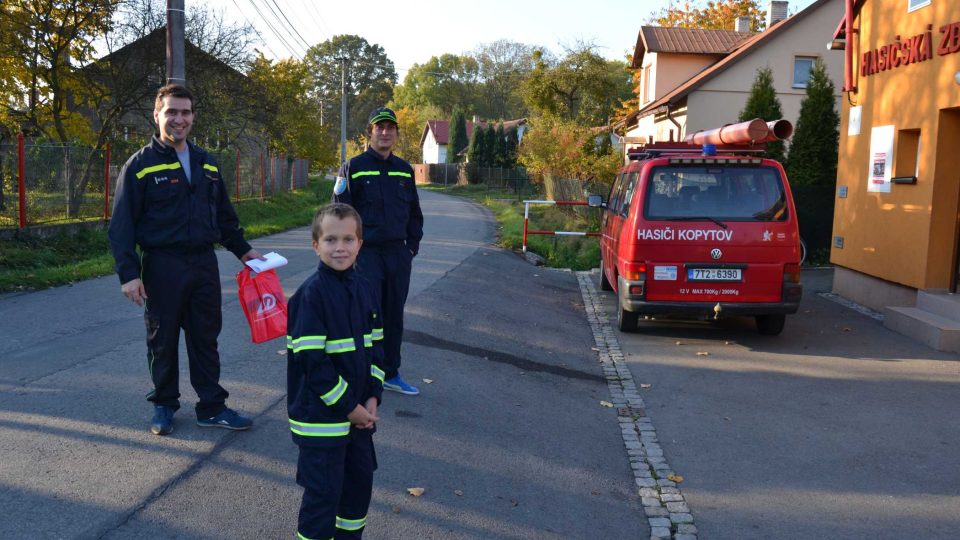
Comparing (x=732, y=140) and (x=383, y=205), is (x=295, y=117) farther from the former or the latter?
(x=383, y=205)

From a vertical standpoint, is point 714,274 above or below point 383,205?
below

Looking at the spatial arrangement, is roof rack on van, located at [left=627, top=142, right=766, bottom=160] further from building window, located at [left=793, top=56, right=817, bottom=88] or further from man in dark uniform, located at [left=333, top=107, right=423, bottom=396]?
building window, located at [left=793, top=56, right=817, bottom=88]

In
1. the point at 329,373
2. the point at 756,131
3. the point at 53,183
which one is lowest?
the point at 329,373

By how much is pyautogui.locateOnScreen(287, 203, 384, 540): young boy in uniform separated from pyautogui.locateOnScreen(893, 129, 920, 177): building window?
32.3ft

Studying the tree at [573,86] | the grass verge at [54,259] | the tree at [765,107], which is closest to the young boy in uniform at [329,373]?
the grass verge at [54,259]

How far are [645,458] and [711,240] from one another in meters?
3.87

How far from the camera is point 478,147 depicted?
62000 mm

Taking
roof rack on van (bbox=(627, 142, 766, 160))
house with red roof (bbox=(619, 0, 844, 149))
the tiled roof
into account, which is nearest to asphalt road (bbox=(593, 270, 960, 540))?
roof rack on van (bbox=(627, 142, 766, 160))

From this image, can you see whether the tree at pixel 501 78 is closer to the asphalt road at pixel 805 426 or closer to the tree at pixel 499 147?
the tree at pixel 499 147

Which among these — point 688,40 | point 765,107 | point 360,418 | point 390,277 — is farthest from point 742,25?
point 360,418

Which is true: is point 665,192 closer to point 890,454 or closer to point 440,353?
point 440,353

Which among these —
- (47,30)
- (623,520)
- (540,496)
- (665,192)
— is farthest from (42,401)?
(47,30)

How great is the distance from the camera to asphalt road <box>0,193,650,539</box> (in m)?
3.92

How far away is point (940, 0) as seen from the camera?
1005cm
